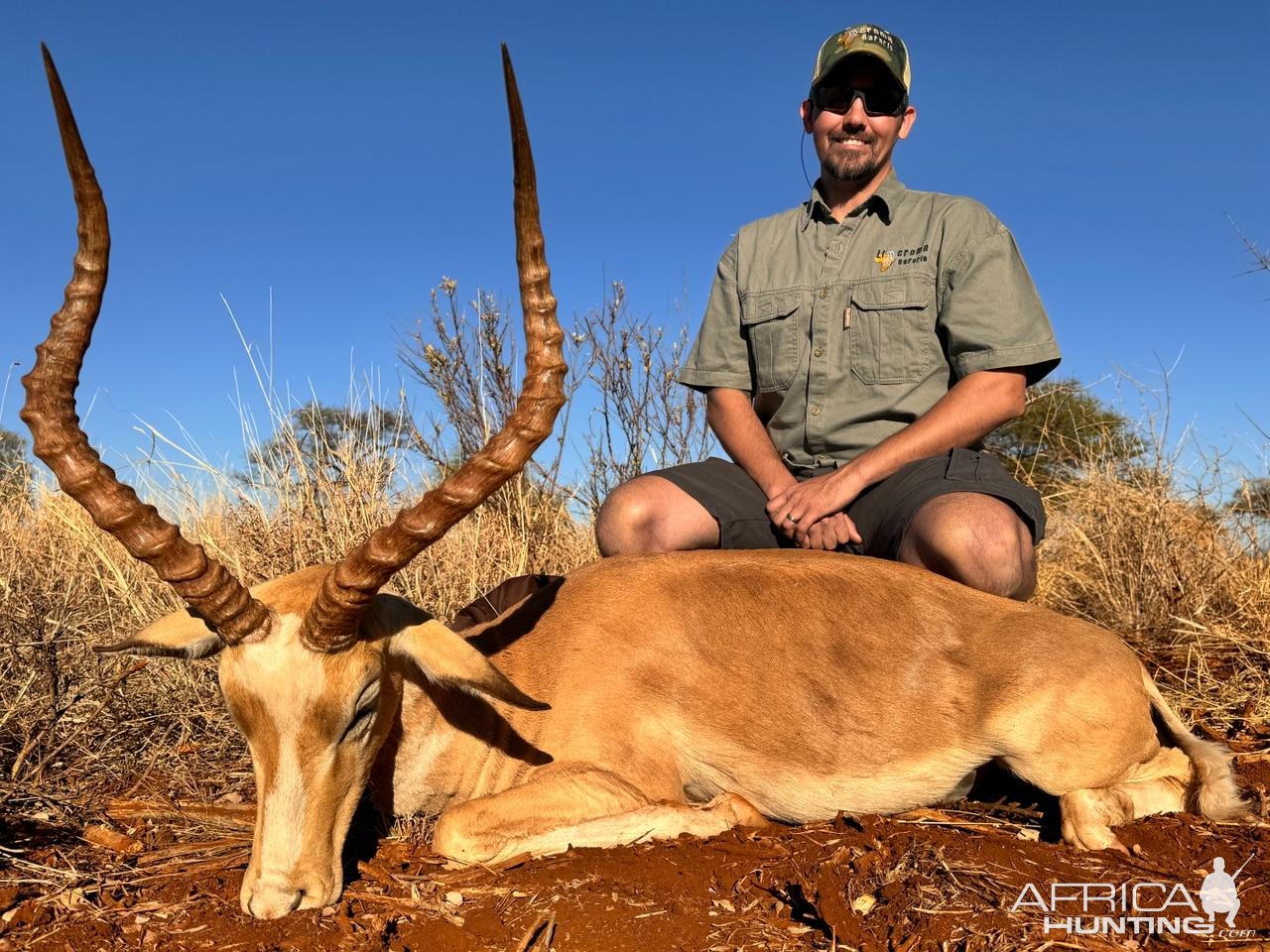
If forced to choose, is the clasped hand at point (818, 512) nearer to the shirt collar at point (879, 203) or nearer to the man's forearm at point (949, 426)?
the man's forearm at point (949, 426)

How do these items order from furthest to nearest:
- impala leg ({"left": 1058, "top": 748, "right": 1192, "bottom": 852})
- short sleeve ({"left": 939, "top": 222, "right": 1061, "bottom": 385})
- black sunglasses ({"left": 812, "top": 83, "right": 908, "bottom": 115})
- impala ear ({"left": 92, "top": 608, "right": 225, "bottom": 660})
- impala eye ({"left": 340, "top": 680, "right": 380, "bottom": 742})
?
black sunglasses ({"left": 812, "top": 83, "right": 908, "bottom": 115})
short sleeve ({"left": 939, "top": 222, "right": 1061, "bottom": 385})
impala leg ({"left": 1058, "top": 748, "right": 1192, "bottom": 852})
impala ear ({"left": 92, "top": 608, "right": 225, "bottom": 660})
impala eye ({"left": 340, "top": 680, "right": 380, "bottom": 742})

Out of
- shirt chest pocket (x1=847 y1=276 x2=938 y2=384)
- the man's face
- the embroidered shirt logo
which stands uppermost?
the man's face

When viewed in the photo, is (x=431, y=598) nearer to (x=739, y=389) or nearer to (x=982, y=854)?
(x=739, y=389)

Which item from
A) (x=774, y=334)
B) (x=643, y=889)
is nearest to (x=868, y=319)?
(x=774, y=334)

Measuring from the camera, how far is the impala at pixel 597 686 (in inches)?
126

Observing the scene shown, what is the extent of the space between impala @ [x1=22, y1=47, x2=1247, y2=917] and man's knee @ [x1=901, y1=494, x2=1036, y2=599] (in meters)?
0.27

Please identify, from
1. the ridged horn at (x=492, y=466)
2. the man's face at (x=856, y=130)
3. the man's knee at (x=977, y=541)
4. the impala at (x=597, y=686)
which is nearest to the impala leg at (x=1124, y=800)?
the impala at (x=597, y=686)

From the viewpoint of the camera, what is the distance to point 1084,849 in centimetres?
377

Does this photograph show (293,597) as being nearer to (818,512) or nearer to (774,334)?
(818,512)

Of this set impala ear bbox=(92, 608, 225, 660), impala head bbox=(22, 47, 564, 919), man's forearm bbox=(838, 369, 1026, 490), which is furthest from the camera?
man's forearm bbox=(838, 369, 1026, 490)

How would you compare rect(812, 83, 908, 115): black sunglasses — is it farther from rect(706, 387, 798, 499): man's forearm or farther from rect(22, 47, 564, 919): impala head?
Result: rect(22, 47, 564, 919): impala head

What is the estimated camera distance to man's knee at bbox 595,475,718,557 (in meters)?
5.61

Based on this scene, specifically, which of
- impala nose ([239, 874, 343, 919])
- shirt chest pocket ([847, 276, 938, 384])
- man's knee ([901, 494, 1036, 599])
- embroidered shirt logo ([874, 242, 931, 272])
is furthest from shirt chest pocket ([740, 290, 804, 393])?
impala nose ([239, 874, 343, 919])

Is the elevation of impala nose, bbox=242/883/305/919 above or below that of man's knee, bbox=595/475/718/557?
below
